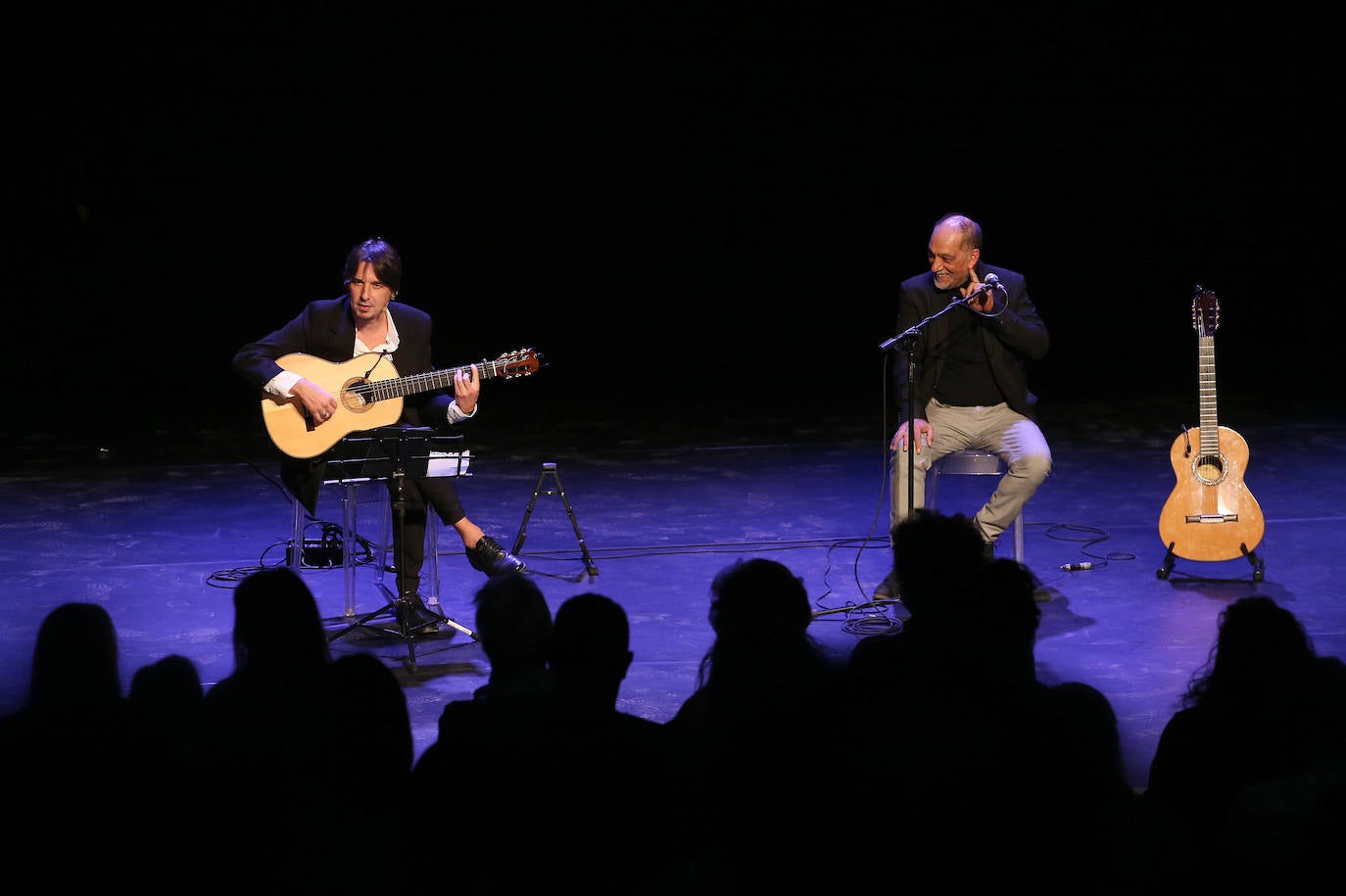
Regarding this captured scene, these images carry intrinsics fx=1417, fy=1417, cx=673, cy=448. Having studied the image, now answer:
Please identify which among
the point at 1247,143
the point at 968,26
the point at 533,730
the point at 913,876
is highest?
the point at 968,26

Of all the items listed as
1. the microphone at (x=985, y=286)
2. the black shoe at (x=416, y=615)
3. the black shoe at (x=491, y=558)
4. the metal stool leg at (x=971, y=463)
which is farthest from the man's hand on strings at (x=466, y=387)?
the metal stool leg at (x=971, y=463)

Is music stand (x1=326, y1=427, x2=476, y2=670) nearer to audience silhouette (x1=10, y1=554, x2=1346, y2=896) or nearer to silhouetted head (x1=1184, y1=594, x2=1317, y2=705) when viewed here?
audience silhouette (x1=10, y1=554, x2=1346, y2=896)

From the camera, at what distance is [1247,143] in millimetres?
12312

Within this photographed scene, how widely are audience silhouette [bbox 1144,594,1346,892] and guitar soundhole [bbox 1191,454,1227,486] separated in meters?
3.46

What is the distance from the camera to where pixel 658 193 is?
12312mm

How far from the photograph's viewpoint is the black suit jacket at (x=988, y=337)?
5.84m

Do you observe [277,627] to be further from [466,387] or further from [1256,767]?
[466,387]

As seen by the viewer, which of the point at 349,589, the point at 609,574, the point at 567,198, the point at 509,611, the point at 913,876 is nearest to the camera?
the point at 913,876

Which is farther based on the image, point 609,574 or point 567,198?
point 567,198

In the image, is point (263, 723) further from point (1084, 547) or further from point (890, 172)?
point (890, 172)

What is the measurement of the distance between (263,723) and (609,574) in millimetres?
3793

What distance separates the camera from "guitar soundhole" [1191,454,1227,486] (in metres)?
5.91

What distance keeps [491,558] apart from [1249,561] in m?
3.17

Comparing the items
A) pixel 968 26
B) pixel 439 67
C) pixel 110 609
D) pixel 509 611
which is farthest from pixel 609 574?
pixel 968 26
